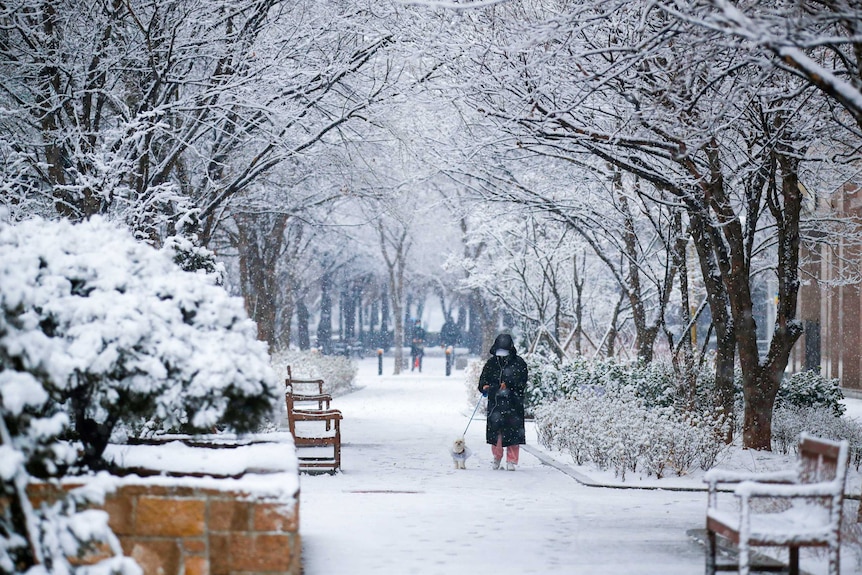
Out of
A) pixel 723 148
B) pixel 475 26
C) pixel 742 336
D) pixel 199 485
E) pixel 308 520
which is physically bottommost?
pixel 308 520

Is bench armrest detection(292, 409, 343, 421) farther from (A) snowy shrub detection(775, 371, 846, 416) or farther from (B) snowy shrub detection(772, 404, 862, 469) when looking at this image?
(A) snowy shrub detection(775, 371, 846, 416)

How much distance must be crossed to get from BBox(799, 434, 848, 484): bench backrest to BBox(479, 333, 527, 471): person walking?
7075 mm

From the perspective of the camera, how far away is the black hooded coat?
13570 mm

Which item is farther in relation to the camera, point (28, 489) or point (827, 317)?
point (827, 317)

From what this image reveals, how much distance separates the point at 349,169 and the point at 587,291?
55.3 feet

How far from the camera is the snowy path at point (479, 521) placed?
710 centimetres

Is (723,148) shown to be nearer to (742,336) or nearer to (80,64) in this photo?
(742,336)

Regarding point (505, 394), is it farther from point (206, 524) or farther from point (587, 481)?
point (206, 524)

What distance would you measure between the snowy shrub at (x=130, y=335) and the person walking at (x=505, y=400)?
7.49 meters

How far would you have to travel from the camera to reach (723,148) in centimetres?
1459

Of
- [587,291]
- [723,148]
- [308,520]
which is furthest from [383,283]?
[308,520]

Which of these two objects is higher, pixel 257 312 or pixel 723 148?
pixel 723 148

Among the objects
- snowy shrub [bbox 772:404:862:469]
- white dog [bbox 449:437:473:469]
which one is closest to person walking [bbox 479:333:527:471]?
white dog [bbox 449:437:473:469]

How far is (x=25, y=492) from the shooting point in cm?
483
